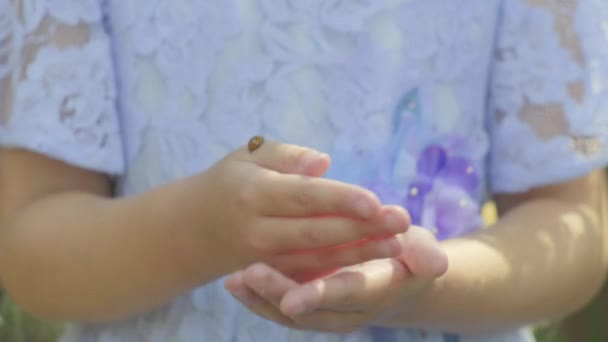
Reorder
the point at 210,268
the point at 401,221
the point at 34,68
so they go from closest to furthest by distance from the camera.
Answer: the point at 401,221
the point at 210,268
the point at 34,68

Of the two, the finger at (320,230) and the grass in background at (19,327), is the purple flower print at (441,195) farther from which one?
the grass in background at (19,327)

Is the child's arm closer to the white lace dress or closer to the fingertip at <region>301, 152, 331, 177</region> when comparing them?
the white lace dress

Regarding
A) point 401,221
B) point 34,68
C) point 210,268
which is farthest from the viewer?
point 34,68

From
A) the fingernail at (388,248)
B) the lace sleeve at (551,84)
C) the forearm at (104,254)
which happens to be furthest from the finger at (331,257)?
the lace sleeve at (551,84)

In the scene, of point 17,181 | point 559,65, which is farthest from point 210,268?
point 559,65

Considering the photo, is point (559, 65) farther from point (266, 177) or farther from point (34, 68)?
point (34, 68)

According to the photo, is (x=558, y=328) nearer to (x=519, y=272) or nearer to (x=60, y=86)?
(x=519, y=272)

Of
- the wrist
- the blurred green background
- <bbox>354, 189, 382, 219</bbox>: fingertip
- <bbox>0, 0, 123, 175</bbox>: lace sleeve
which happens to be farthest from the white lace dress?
the blurred green background
